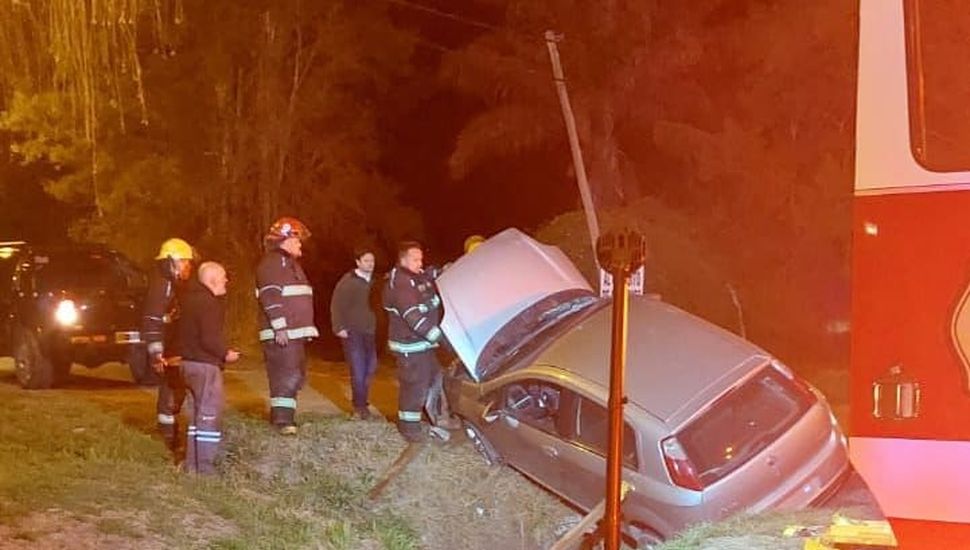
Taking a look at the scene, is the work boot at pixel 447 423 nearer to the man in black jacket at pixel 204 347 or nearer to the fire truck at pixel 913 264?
the man in black jacket at pixel 204 347

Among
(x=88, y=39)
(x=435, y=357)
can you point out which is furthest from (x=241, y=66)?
(x=435, y=357)

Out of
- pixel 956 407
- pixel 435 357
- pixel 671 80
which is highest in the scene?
pixel 671 80

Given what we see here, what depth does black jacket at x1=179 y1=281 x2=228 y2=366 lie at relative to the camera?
9.41 m

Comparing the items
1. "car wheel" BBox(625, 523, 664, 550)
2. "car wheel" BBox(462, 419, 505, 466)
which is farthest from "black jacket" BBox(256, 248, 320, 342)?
"car wheel" BBox(625, 523, 664, 550)

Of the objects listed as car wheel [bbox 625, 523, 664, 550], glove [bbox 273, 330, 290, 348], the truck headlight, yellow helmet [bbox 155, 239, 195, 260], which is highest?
yellow helmet [bbox 155, 239, 195, 260]

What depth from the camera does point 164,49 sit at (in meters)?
22.4

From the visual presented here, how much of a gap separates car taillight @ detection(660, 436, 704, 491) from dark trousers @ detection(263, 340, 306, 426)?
377 centimetres

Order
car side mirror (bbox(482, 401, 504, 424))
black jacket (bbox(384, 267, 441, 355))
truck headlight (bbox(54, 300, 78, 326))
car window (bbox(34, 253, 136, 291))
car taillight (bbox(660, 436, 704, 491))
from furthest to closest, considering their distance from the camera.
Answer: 1. car window (bbox(34, 253, 136, 291))
2. truck headlight (bbox(54, 300, 78, 326))
3. black jacket (bbox(384, 267, 441, 355))
4. car side mirror (bbox(482, 401, 504, 424))
5. car taillight (bbox(660, 436, 704, 491))

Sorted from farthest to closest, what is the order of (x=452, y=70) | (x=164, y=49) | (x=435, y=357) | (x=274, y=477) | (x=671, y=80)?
(x=164, y=49) → (x=452, y=70) → (x=671, y=80) → (x=435, y=357) → (x=274, y=477)

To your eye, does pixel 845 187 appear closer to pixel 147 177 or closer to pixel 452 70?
pixel 452 70

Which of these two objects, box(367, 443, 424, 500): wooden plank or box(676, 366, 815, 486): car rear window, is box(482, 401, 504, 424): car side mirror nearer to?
box(367, 443, 424, 500): wooden plank

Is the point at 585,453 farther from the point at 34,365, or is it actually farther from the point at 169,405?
the point at 34,365

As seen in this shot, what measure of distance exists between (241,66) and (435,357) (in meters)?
13.2

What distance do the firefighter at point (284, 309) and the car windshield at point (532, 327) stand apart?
5.65ft
